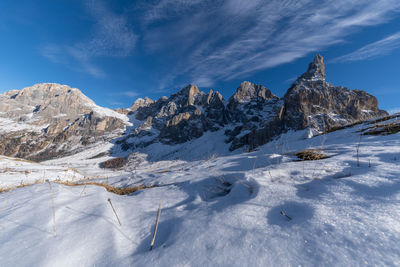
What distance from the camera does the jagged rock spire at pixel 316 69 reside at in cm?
8100

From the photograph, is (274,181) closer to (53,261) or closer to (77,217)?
(53,261)

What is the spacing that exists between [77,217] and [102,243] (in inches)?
33.8

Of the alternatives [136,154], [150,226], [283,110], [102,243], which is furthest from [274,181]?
[136,154]

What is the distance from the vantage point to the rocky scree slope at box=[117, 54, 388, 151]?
→ 2530 inches

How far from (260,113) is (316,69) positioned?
44556mm

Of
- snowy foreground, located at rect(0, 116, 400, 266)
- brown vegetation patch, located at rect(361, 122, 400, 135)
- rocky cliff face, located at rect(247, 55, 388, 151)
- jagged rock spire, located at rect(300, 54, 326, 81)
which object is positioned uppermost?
jagged rock spire, located at rect(300, 54, 326, 81)

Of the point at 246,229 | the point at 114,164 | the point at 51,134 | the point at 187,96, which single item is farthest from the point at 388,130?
the point at 51,134

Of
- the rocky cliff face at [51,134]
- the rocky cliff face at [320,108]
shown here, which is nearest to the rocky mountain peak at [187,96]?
the rocky cliff face at [51,134]

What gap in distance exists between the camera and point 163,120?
181 metres

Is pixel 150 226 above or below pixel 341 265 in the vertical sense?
below

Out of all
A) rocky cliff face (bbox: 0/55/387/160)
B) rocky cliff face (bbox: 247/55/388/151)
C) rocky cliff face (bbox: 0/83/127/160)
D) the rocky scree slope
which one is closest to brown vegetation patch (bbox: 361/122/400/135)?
the rocky scree slope

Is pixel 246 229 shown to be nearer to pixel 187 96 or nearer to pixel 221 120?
pixel 221 120

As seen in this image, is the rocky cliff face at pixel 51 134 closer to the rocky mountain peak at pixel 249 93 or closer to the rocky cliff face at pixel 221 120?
the rocky cliff face at pixel 221 120

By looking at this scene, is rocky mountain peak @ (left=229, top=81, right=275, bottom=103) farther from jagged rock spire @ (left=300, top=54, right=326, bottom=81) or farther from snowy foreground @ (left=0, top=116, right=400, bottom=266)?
snowy foreground @ (left=0, top=116, right=400, bottom=266)
